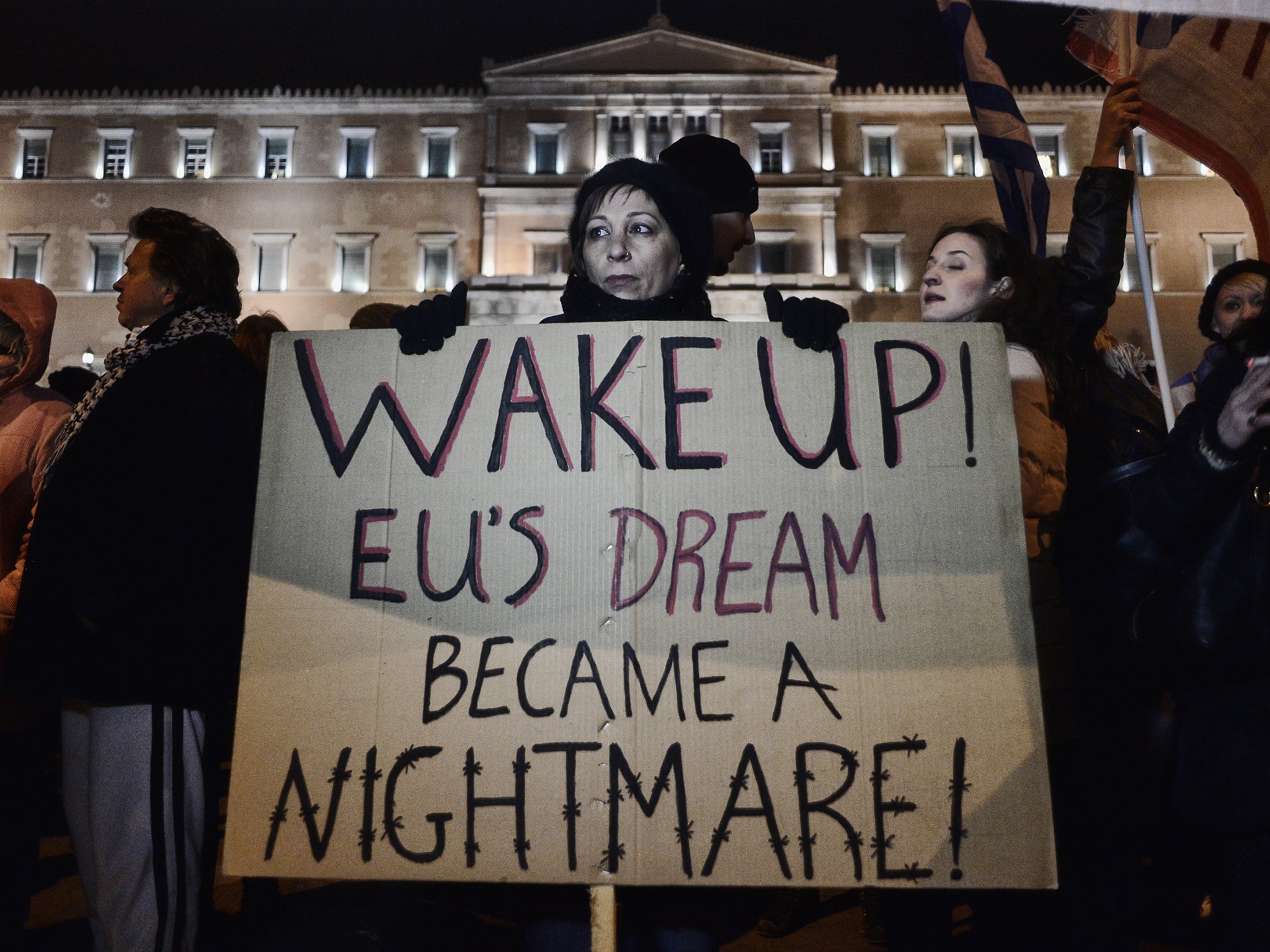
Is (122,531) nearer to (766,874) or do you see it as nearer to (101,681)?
(101,681)

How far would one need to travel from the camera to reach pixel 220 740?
6.35 feet

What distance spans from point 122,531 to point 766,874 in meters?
1.26

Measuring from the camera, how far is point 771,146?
26.4 metres

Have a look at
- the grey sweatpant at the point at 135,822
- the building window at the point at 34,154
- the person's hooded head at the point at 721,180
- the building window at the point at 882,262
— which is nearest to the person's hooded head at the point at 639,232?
the person's hooded head at the point at 721,180

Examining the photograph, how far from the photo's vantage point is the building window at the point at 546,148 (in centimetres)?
2608

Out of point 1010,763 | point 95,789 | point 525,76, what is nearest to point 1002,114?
point 1010,763

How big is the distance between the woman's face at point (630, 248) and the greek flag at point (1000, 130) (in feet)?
3.36

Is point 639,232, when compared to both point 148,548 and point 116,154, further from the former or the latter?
point 116,154

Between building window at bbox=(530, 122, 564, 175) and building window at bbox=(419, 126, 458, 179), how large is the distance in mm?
2150

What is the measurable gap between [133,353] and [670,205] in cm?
112

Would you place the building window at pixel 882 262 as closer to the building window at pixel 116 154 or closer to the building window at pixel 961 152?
the building window at pixel 961 152

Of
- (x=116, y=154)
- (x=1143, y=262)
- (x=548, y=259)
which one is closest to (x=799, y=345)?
(x=1143, y=262)

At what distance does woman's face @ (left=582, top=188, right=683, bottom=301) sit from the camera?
1922mm

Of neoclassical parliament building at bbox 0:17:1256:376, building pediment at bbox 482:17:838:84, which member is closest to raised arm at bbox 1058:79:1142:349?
neoclassical parliament building at bbox 0:17:1256:376
